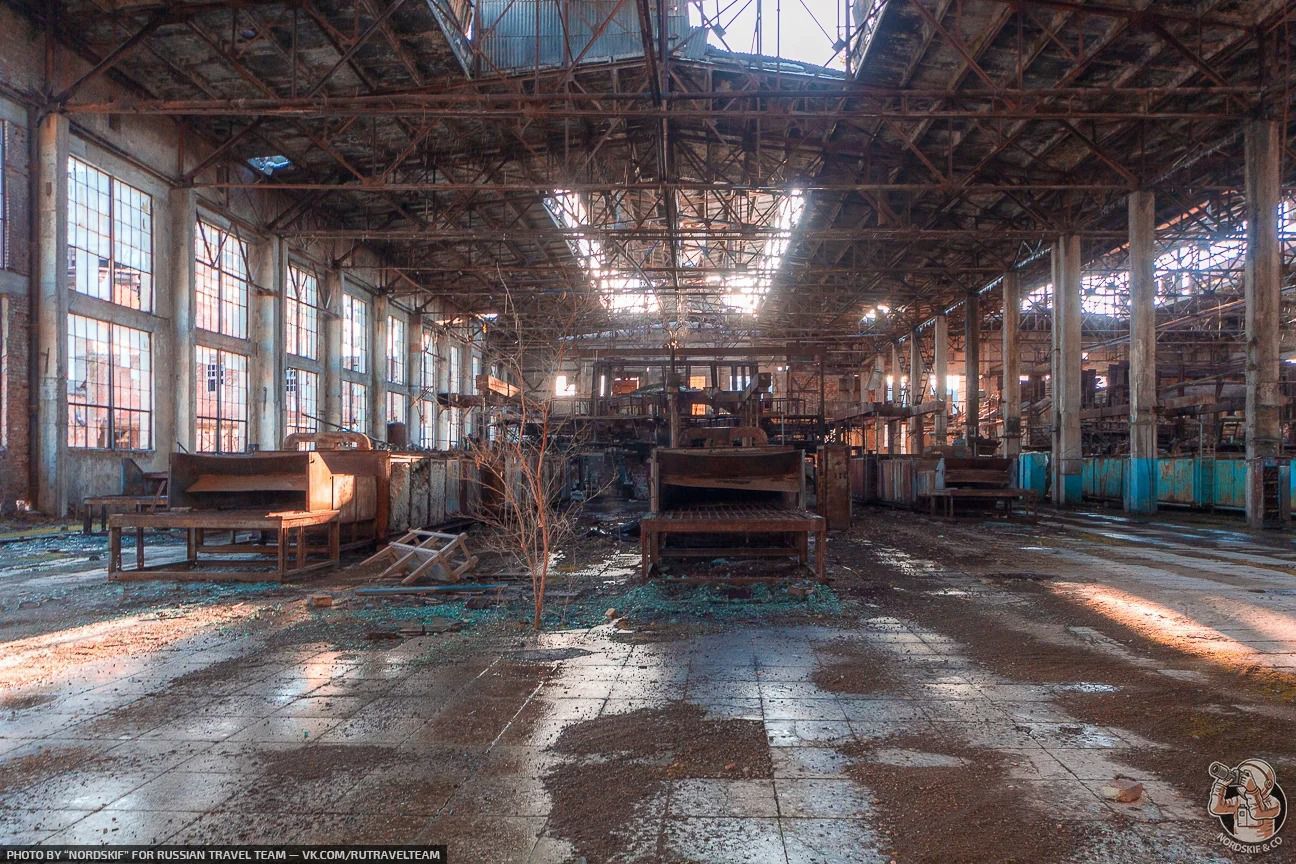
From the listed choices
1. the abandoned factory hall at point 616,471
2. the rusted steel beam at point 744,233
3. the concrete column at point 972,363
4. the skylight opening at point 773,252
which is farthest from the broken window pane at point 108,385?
the concrete column at point 972,363

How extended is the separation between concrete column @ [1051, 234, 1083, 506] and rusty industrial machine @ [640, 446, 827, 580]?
602 inches

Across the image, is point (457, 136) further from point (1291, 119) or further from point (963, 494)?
point (1291, 119)

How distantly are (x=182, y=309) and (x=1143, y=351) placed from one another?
2350 centimetres

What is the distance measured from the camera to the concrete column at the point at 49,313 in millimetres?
13914

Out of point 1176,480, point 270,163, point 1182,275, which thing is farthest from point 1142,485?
point 270,163

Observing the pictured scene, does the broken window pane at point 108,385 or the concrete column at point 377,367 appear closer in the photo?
the broken window pane at point 108,385

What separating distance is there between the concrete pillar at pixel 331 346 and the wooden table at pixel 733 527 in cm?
1920

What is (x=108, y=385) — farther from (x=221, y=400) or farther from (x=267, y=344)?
(x=267, y=344)

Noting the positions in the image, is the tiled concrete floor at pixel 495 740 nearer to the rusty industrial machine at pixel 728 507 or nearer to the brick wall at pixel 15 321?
the rusty industrial machine at pixel 728 507

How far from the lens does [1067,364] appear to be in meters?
21.9

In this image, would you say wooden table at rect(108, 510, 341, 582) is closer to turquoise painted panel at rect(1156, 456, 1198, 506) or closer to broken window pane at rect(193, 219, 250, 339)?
broken window pane at rect(193, 219, 250, 339)

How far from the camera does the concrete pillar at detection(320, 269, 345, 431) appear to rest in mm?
25141

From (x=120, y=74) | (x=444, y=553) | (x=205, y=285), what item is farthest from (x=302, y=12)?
(x=444, y=553)

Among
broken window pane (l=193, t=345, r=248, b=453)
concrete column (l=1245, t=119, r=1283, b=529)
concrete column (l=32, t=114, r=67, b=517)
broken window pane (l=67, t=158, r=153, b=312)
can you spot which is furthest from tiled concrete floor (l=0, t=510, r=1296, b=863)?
broken window pane (l=193, t=345, r=248, b=453)
